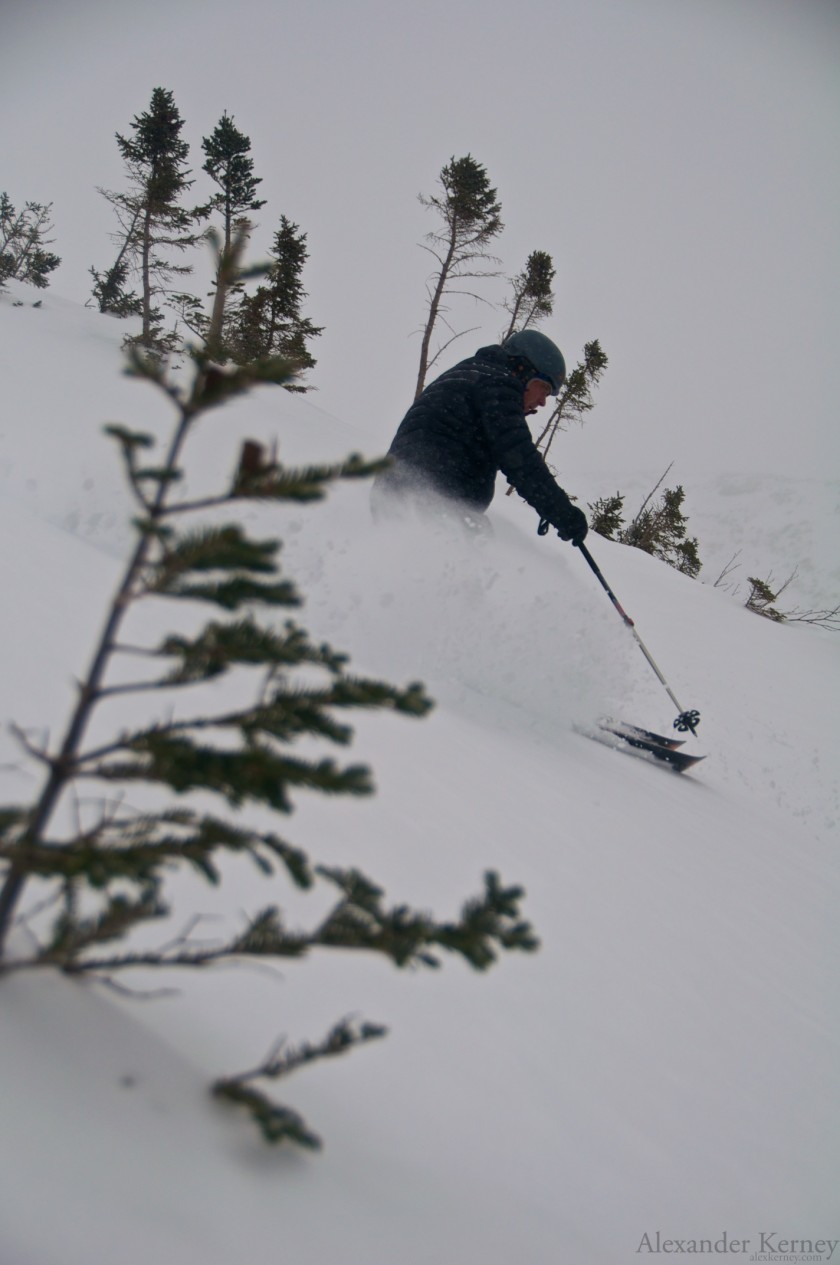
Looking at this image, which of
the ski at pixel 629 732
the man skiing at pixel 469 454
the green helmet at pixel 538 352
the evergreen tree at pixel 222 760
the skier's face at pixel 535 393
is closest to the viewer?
the evergreen tree at pixel 222 760

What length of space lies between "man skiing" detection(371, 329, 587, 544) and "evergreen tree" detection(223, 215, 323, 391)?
17.2 m

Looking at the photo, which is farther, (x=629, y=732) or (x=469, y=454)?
(x=629, y=732)

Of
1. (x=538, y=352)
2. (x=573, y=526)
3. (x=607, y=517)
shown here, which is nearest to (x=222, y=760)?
(x=573, y=526)

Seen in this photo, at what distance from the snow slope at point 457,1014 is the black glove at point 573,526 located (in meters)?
0.87

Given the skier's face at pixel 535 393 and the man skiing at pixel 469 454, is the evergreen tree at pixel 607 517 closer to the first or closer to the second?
the skier's face at pixel 535 393

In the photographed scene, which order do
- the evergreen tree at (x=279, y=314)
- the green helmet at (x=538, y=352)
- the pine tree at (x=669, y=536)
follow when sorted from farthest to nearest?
the pine tree at (x=669, y=536), the evergreen tree at (x=279, y=314), the green helmet at (x=538, y=352)

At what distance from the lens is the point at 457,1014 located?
55.7 inches

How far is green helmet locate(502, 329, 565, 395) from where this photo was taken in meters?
5.54

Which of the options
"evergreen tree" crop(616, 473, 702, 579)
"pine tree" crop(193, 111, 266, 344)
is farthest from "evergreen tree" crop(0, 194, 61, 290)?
"evergreen tree" crop(616, 473, 702, 579)

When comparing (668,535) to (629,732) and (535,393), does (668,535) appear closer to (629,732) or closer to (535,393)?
(535,393)

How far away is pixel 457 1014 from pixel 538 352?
5349 mm

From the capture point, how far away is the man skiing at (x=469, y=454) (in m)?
5.02

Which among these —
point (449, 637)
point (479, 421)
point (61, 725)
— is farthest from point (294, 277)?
point (61, 725)

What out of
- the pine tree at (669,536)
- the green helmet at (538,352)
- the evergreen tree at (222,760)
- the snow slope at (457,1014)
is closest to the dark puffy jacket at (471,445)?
the green helmet at (538,352)
